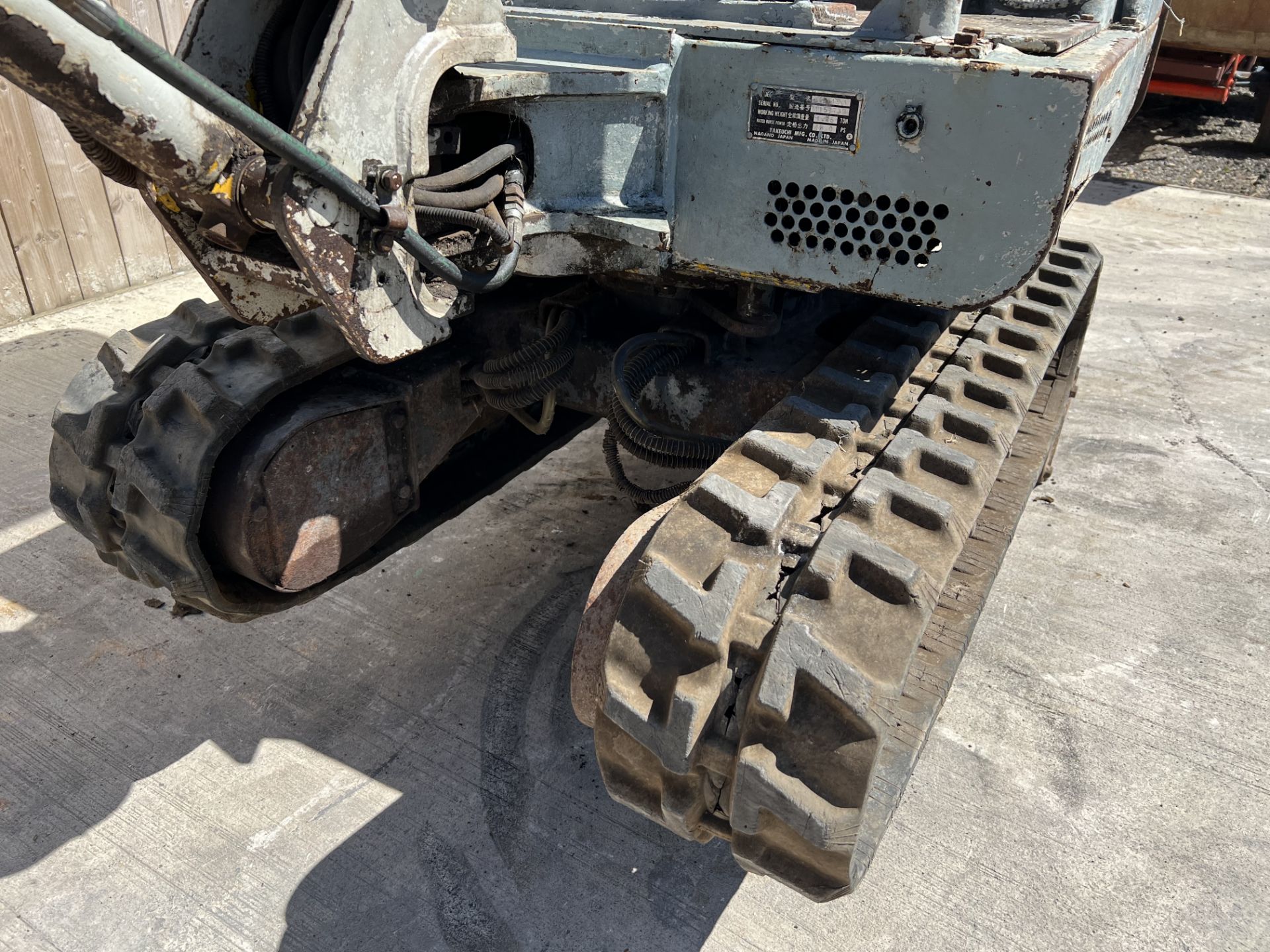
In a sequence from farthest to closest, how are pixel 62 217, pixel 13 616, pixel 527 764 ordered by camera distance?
pixel 62 217 < pixel 13 616 < pixel 527 764

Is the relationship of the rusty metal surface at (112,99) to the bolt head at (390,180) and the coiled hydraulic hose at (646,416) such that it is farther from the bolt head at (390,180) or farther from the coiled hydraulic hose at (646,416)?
the coiled hydraulic hose at (646,416)

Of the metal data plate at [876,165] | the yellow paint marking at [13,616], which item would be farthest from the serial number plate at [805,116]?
the yellow paint marking at [13,616]

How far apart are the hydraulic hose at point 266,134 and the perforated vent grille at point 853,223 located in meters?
0.57

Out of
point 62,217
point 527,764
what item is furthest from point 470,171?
point 62,217

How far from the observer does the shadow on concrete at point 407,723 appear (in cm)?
232

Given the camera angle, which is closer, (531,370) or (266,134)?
(266,134)

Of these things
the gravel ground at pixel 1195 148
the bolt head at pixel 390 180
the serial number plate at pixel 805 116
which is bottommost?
the gravel ground at pixel 1195 148

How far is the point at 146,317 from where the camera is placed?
552 centimetres

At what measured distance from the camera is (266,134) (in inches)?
61.3

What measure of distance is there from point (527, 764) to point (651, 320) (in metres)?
1.29

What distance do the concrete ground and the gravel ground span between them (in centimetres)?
660

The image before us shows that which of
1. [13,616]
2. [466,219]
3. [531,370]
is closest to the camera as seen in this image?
[466,219]

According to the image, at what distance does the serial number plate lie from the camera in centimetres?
201

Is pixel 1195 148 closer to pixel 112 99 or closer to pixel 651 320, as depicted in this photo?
pixel 651 320
